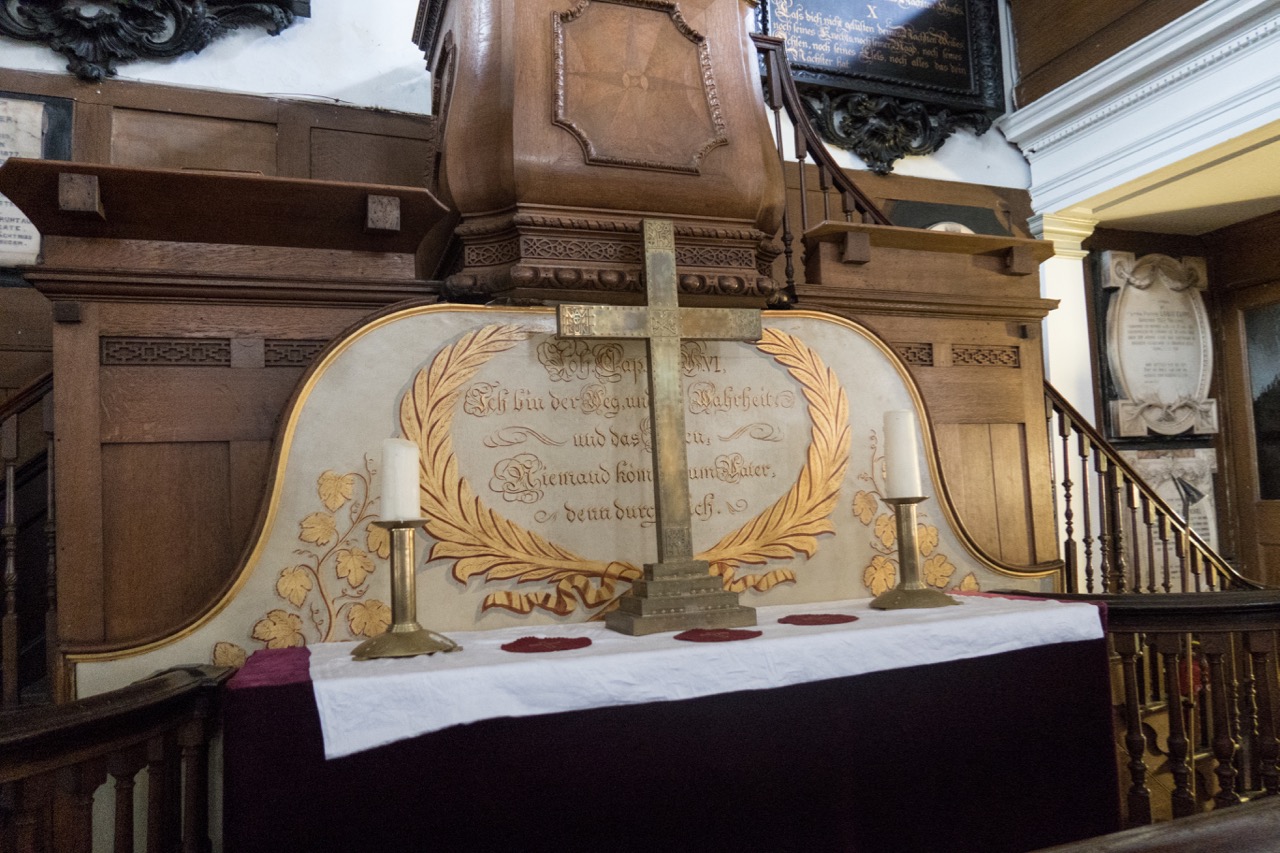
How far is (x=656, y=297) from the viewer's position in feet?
8.02

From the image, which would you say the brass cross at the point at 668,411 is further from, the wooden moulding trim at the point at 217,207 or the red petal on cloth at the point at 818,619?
the wooden moulding trim at the point at 217,207

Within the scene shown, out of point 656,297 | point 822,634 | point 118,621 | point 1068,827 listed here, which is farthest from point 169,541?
point 1068,827

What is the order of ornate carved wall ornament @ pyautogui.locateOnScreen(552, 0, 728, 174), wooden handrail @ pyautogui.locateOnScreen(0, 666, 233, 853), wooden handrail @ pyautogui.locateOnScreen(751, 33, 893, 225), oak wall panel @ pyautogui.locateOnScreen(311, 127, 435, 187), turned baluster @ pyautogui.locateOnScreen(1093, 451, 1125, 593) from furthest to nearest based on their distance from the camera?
1. oak wall panel @ pyautogui.locateOnScreen(311, 127, 435, 187)
2. turned baluster @ pyautogui.locateOnScreen(1093, 451, 1125, 593)
3. wooden handrail @ pyautogui.locateOnScreen(751, 33, 893, 225)
4. ornate carved wall ornament @ pyautogui.locateOnScreen(552, 0, 728, 174)
5. wooden handrail @ pyautogui.locateOnScreen(0, 666, 233, 853)

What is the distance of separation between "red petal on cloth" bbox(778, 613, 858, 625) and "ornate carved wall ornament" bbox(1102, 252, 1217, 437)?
15.9ft

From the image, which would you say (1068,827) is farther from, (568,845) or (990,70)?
(990,70)

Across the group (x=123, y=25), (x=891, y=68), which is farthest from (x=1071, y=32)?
(x=123, y=25)

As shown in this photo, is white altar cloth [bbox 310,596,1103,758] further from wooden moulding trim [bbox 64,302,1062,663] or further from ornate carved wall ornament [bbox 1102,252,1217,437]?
ornate carved wall ornament [bbox 1102,252,1217,437]

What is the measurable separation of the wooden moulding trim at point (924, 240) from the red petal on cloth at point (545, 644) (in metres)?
1.63

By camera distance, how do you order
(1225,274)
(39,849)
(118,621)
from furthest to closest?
1. (1225,274)
2. (118,621)
3. (39,849)

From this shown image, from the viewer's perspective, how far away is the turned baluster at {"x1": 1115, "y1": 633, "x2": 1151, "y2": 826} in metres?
2.47

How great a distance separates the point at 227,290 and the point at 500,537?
3.14ft

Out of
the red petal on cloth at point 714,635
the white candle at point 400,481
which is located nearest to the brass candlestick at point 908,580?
the red petal on cloth at point 714,635

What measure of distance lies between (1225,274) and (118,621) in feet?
24.6

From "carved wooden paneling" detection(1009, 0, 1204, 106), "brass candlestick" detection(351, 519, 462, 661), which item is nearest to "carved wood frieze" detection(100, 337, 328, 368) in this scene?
"brass candlestick" detection(351, 519, 462, 661)
